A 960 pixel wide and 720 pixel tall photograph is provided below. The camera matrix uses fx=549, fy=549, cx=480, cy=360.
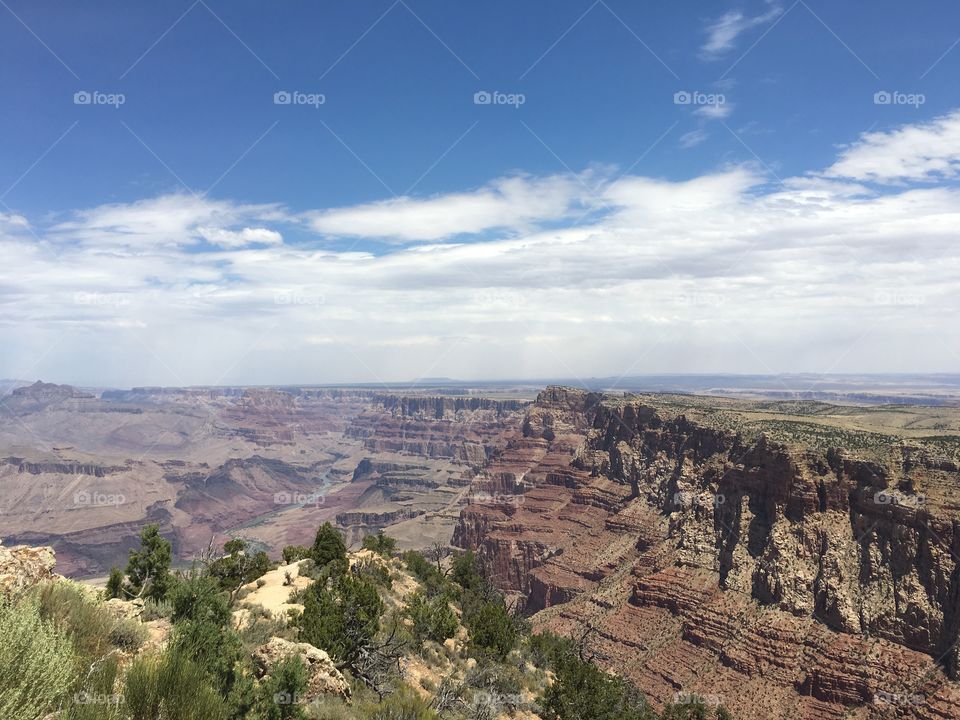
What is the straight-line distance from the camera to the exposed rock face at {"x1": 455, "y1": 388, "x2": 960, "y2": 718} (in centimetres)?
4334

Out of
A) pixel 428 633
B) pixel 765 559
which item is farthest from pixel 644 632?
pixel 428 633

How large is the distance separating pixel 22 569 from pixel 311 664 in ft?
24.3

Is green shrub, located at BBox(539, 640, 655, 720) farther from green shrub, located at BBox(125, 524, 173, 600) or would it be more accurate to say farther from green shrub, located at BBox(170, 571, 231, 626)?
green shrub, located at BBox(125, 524, 173, 600)

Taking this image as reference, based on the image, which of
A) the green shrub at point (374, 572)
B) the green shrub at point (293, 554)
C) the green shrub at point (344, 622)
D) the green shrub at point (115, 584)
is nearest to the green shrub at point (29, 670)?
the green shrub at point (344, 622)

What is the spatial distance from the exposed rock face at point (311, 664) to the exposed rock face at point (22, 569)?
5.89 meters

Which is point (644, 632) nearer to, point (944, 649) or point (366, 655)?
point (944, 649)

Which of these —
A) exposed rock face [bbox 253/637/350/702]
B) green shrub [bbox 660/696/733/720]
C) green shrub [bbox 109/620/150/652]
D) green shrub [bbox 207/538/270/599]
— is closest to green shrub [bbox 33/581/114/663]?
green shrub [bbox 109/620/150/652]

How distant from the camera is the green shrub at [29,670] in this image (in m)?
7.68

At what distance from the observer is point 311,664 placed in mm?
15328

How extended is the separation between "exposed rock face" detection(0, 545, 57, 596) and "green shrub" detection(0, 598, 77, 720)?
3831mm

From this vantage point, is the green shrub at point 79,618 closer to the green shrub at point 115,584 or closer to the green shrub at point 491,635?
the green shrub at point 115,584

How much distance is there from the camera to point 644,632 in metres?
58.6

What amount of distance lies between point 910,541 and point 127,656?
56.6 m

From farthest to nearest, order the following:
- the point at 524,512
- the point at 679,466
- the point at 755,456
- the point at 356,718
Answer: the point at 524,512, the point at 679,466, the point at 755,456, the point at 356,718
